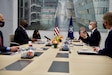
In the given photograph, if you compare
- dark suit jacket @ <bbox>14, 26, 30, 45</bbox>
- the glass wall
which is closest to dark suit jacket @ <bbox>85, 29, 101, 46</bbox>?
dark suit jacket @ <bbox>14, 26, 30, 45</bbox>

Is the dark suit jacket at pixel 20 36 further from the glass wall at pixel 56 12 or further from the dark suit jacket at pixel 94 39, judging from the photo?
the glass wall at pixel 56 12

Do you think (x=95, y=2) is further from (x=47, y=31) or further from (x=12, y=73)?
(x=12, y=73)

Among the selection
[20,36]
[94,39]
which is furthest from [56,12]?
[94,39]

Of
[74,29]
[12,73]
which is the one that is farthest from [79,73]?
[74,29]

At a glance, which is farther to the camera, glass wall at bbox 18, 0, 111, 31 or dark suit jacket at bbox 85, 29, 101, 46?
glass wall at bbox 18, 0, 111, 31

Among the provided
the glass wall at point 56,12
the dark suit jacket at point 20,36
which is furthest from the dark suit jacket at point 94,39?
the glass wall at point 56,12

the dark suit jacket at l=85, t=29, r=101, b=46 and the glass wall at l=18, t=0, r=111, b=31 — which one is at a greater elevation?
the glass wall at l=18, t=0, r=111, b=31

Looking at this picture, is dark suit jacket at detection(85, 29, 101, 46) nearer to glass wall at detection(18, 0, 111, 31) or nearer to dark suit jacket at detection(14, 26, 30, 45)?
dark suit jacket at detection(14, 26, 30, 45)

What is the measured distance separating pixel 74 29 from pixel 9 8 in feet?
9.00

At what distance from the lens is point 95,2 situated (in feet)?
25.8

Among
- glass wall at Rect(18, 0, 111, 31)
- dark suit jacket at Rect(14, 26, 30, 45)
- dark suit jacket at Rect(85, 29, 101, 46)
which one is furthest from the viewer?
glass wall at Rect(18, 0, 111, 31)

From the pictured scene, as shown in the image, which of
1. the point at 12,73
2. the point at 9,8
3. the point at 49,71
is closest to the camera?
the point at 12,73

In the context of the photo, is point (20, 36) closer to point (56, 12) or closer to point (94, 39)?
point (94, 39)

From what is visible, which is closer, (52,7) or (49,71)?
(49,71)
